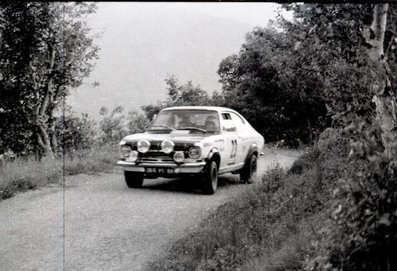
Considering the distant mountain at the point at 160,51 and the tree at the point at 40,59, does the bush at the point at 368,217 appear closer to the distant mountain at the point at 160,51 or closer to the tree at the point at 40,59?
the distant mountain at the point at 160,51

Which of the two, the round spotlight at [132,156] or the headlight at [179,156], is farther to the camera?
the round spotlight at [132,156]

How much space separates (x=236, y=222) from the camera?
6.58m

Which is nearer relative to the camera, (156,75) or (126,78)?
(126,78)

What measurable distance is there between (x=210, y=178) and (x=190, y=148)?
706 mm

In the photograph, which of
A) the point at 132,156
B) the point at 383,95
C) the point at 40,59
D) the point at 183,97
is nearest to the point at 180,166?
the point at 132,156

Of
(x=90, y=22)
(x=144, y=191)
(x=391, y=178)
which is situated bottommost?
(x=144, y=191)

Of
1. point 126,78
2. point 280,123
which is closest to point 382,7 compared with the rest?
point 126,78

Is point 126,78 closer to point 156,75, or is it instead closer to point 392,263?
point 156,75

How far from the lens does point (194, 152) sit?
8789 millimetres

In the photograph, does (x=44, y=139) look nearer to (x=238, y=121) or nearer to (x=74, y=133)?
(x=74, y=133)

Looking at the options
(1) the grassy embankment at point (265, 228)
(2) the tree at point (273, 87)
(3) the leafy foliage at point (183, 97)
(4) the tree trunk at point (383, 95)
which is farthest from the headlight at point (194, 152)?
(4) the tree trunk at point (383, 95)

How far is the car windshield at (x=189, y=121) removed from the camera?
9.66 m

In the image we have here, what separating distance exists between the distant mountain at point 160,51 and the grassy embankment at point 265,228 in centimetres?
275

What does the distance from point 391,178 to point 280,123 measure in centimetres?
936
